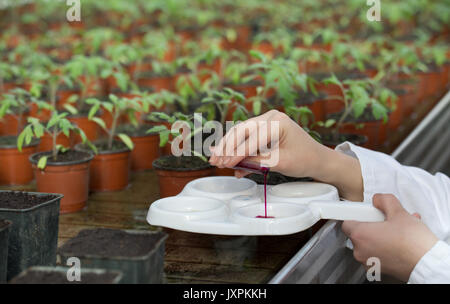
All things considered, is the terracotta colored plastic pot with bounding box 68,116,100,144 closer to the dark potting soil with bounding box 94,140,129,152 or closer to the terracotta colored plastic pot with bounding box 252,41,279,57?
the dark potting soil with bounding box 94,140,129,152

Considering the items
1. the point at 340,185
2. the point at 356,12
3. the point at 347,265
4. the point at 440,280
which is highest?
the point at 356,12

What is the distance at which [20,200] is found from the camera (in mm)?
1473

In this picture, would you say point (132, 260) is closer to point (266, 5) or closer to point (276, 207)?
point (276, 207)

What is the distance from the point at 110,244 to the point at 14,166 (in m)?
1.31

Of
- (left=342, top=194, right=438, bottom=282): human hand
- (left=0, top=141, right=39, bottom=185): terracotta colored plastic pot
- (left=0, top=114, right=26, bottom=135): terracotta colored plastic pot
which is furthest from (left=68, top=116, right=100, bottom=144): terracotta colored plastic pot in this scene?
(left=342, top=194, right=438, bottom=282): human hand

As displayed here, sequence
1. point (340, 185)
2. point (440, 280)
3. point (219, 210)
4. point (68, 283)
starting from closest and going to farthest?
point (68, 283), point (440, 280), point (219, 210), point (340, 185)

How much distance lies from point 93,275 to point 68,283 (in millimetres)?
45

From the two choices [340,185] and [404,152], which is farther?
[404,152]

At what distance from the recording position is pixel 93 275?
107 centimetres

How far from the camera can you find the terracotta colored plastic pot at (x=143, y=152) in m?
2.61

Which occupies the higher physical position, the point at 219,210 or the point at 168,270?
the point at 219,210

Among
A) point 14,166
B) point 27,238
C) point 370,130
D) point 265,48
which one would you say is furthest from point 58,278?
point 265,48

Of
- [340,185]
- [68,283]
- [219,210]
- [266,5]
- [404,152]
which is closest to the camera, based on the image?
[68,283]
